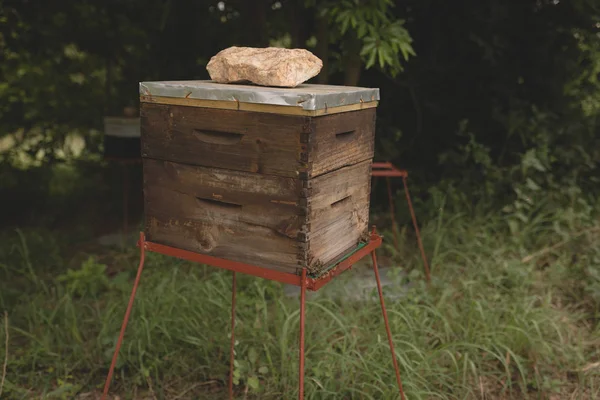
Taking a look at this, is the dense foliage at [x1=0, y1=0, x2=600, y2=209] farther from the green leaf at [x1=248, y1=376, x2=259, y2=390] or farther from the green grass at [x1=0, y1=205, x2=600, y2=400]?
the green leaf at [x1=248, y1=376, x2=259, y2=390]

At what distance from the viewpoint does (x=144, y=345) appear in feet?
9.98

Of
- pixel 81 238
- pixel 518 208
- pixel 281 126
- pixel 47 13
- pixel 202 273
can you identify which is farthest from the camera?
pixel 47 13

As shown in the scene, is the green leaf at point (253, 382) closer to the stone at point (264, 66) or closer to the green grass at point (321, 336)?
the green grass at point (321, 336)

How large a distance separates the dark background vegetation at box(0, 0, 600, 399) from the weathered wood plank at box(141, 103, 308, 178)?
1.33 meters

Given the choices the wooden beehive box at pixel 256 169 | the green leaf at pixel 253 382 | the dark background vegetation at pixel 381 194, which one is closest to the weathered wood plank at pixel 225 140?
the wooden beehive box at pixel 256 169

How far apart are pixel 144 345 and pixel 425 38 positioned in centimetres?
374

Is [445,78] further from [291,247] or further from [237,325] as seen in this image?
[291,247]

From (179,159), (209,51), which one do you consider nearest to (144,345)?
(179,159)

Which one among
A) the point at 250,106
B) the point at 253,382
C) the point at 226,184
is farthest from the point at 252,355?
the point at 250,106

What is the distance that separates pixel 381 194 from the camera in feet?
17.8

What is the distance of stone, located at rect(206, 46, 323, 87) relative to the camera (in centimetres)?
184

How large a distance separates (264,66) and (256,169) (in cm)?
36

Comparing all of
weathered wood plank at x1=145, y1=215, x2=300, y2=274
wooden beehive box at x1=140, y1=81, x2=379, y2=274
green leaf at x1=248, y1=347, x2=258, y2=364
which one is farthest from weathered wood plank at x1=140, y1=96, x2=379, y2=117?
green leaf at x1=248, y1=347, x2=258, y2=364

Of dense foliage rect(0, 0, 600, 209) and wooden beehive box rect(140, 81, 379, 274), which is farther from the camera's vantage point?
dense foliage rect(0, 0, 600, 209)
